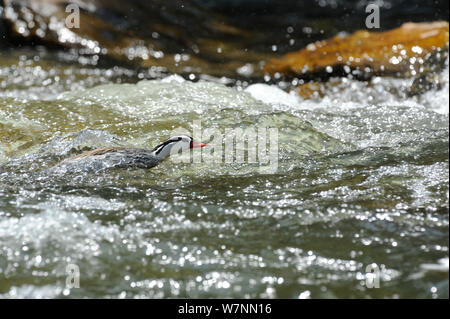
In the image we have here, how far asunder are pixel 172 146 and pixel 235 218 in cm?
190

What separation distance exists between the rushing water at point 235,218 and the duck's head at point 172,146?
148 mm

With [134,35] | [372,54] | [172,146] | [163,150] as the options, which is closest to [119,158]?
[163,150]

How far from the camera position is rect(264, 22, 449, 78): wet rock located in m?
10.4

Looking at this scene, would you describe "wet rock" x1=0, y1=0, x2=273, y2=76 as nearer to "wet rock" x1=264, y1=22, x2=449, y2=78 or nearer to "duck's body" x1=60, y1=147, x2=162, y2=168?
"wet rock" x1=264, y1=22, x2=449, y2=78

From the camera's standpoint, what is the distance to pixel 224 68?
1220cm

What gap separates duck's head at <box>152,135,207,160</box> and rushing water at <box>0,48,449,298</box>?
15cm

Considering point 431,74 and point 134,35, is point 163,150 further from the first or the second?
point 134,35

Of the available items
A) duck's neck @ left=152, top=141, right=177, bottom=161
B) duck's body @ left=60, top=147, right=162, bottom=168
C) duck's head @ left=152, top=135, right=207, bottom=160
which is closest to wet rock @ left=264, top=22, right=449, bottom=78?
duck's head @ left=152, top=135, right=207, bottom=160

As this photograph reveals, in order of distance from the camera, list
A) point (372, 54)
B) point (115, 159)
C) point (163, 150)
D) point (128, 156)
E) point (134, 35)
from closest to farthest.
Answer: point (115, 159)
point (128, 156)
point (163, 150)
point (372, 54)
point (134, 35)

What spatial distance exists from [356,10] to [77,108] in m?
9.50

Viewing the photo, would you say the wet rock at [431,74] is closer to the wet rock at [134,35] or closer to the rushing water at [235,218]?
the rushing water at [235,218]

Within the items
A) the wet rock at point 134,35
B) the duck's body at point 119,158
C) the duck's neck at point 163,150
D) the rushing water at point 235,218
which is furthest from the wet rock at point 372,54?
the duck's body at point 119,158

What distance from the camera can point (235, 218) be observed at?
4.23 meters
